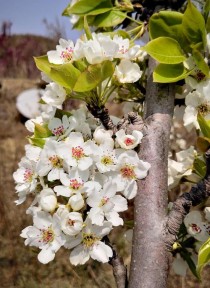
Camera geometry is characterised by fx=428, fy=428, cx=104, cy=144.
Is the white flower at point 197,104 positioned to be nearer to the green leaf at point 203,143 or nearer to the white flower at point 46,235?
the green leaf at point 203,143

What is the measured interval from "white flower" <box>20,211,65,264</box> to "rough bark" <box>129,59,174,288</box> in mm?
120

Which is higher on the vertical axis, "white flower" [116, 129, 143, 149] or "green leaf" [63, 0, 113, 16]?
"green leaf" [63, 0, 113, 16]

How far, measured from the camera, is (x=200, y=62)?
0.69 metres

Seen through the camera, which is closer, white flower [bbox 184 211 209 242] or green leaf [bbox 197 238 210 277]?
green leaf [bbox 197 238 210 277]

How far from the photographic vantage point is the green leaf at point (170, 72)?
0.71 m

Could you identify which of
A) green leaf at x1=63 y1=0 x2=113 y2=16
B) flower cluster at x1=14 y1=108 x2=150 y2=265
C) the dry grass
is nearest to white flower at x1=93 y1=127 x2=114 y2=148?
flower cluster at x1=14 y1=108 x2=150 y2=265

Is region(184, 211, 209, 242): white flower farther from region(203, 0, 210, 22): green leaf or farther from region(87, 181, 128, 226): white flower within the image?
region(203, 0, 210, 22): green leaf

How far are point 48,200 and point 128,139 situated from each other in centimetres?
15

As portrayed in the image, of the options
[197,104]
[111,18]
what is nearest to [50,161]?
[197,104]

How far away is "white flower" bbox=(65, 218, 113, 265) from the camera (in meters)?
0.62

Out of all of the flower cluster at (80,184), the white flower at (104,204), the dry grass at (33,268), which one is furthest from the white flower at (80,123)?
the dry grass at (33,268)

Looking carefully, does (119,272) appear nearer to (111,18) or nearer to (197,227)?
(197,227)

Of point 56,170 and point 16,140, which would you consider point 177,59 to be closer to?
point 56,170

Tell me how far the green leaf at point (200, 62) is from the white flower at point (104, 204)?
0.79 ft
